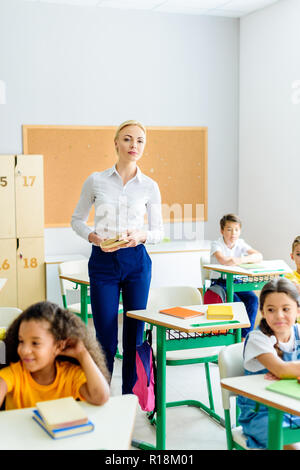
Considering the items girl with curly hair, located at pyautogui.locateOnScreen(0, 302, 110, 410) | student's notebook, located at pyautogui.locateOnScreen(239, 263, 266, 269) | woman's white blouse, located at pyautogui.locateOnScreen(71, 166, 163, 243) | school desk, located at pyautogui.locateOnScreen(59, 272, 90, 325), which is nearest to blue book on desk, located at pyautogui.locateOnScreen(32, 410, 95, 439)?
girl with curly hair, located at pyautogui.locateOnScreen(0, 302, 110, 410)

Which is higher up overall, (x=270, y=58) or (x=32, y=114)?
(x=270, y=58)

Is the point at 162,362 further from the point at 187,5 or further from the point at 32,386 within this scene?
the point at 187,5

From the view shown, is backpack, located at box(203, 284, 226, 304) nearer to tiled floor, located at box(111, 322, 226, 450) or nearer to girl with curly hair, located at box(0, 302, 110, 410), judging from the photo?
tiled floor, located at box(111, 322, 226, 450)

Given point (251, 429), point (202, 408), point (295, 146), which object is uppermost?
point (295, 146)

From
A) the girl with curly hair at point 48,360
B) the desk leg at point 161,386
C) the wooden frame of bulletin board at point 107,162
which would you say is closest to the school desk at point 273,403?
the girl with curly hair at point 48,360

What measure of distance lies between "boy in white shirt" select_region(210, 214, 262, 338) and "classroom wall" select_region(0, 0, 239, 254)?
1.56 meters

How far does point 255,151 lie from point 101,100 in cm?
169

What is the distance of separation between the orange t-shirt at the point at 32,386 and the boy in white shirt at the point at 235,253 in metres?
2.63

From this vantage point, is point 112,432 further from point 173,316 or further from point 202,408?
point 202,408

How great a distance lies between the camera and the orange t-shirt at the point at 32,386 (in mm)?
1885

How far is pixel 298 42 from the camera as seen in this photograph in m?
5.27

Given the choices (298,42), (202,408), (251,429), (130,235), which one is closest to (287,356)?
(251,429)

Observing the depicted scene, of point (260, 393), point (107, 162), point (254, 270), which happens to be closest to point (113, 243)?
point (260, 393)

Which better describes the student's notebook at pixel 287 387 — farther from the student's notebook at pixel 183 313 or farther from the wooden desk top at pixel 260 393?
the student's notebook at pixel 183 313
